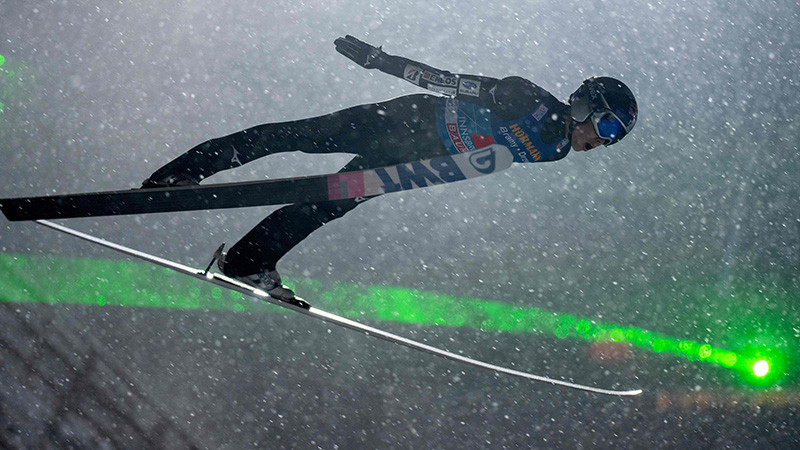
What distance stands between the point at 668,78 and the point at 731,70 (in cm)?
78

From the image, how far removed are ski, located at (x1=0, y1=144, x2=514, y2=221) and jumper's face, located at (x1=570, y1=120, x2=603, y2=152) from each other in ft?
1.05

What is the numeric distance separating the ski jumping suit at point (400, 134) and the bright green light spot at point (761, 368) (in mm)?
4975

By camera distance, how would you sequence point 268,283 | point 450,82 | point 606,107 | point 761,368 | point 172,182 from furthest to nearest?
point 761,368, point 268,283, point 172,182, point 450,82, point 606,107

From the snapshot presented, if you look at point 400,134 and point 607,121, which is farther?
point 400,134

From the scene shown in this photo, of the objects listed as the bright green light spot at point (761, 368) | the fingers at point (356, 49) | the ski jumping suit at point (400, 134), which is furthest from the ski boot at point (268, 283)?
the bright green light spot at point (761, 368)

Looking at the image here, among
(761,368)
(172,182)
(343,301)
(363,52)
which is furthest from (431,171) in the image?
(761,368)

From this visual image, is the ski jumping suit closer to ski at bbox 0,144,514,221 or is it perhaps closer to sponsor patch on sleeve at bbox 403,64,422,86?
sponsor patch on sleeve at bbox 403,64,422,86

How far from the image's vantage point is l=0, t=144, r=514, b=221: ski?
2920 mm

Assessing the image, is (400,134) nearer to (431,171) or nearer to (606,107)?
→ (431,171)

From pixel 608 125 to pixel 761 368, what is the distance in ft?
16.8

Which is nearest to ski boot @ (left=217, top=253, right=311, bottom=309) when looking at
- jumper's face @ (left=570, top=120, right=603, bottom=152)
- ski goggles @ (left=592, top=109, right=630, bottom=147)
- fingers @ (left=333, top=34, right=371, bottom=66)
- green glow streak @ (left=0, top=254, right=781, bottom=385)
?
fingers @ (left=333, top=34, right=371, bottom=66)

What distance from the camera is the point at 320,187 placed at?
2.99 meters

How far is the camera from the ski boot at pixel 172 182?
3.07 metres

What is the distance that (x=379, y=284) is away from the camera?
7.16 m
